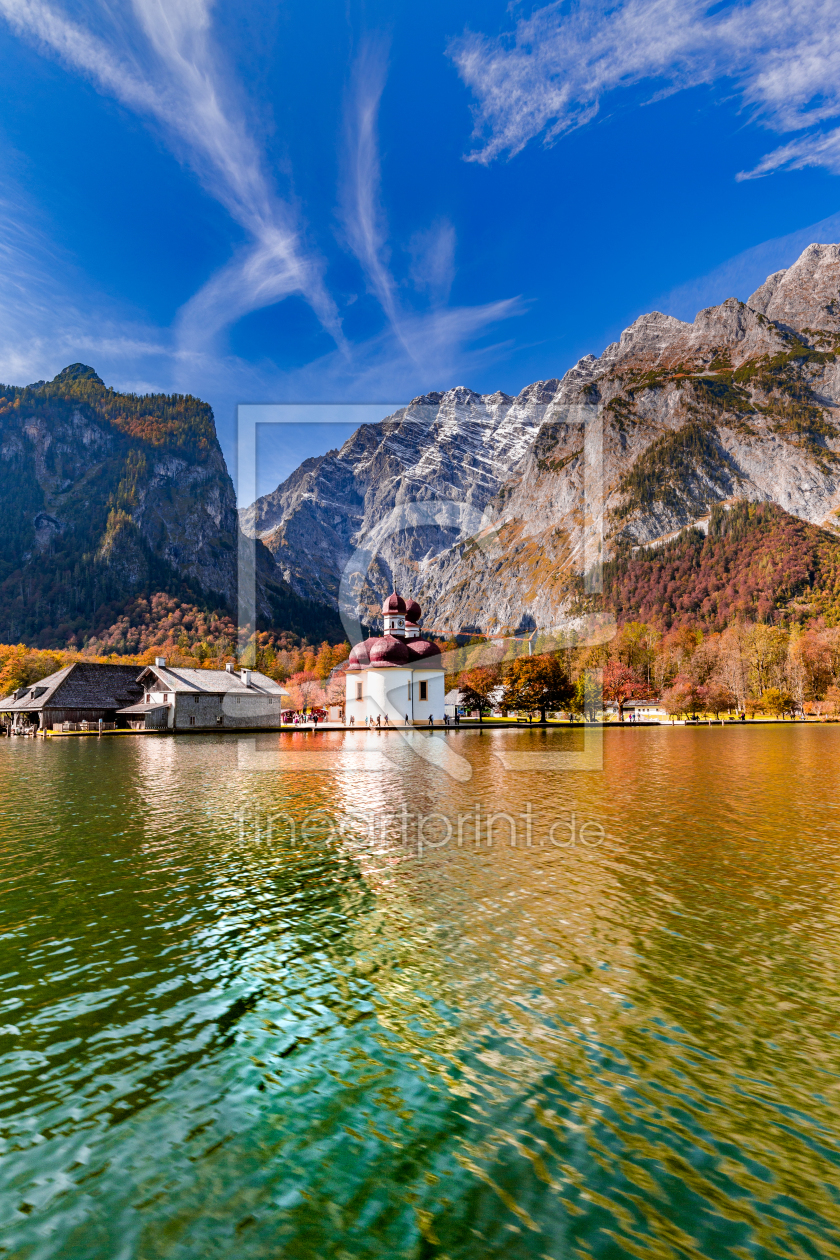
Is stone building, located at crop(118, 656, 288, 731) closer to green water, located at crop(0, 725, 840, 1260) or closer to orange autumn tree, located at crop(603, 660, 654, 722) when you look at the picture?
orange autumn tree, located at crop(603, 660, 654, 722)

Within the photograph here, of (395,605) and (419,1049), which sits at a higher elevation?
(395,605)

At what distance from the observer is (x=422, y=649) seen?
82.1 m

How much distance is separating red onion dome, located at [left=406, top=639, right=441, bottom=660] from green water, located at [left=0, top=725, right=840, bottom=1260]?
63.2 meters

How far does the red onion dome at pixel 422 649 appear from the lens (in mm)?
81562

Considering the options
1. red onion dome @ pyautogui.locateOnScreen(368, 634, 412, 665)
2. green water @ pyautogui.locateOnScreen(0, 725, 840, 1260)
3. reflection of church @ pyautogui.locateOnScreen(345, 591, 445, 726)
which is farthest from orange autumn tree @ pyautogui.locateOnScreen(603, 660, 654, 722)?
green water @ pyautogui.locateOnScreen(0, 725, 840, 1260)

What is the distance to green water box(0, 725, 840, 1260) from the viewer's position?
5.36 m

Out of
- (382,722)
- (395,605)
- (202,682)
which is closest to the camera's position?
(382,722)

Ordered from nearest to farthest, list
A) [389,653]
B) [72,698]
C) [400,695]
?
[72,698] < [389,653] < [400,695]

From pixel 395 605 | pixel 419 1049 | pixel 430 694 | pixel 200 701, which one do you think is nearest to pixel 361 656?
pixel 395 605

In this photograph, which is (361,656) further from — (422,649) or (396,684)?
(422,649)

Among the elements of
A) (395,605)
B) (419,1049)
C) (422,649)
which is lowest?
(419,1049)

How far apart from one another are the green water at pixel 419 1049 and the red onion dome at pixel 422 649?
63189 millimetres

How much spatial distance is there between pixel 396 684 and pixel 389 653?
13.4 ft

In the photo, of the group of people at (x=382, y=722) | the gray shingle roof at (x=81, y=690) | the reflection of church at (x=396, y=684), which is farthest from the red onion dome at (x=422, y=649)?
the gray shingle roof at (x=81, y=690)
